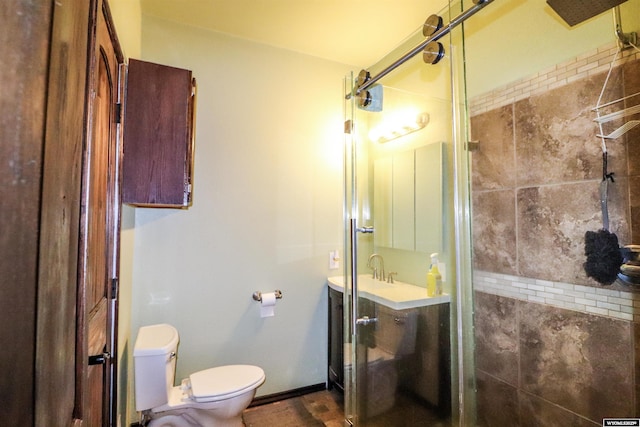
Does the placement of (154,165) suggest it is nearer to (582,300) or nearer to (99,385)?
(99,385)

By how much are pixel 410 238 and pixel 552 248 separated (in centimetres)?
88

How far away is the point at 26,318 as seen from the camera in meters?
0.38

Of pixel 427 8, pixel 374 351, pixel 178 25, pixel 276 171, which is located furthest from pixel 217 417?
pixel 427 8

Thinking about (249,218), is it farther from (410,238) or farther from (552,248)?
(552,248)

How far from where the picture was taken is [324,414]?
220 cm

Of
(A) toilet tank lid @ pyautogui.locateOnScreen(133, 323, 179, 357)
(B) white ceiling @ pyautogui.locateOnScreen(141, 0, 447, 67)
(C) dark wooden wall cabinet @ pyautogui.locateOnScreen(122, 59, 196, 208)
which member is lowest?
(A) toilet tank lid @ pyautogui.locateOnScreen(133, 323, 179, 357)

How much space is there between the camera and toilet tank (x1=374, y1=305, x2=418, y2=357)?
184 centimetres

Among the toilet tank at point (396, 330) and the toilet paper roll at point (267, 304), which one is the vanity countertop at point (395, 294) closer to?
the toilet tank at point (396, 330)

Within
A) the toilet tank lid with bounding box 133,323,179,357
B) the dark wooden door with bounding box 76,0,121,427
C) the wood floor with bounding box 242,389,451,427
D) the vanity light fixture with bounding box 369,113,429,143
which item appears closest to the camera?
the dark wooden door with bounding box 76,0,121,427

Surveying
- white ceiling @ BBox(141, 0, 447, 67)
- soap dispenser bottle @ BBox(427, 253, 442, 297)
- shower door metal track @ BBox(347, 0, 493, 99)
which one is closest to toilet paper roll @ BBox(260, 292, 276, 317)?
soap dispenser bottle @ BBox(427, 253, 442, 297)

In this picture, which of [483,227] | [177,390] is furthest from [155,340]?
[483,227]

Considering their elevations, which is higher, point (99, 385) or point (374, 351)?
point (99, 385)

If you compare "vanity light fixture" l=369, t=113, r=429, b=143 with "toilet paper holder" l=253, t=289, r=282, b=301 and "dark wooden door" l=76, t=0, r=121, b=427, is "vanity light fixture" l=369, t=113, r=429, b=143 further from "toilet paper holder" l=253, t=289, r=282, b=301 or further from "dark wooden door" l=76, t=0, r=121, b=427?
"dark wooden door" l=76, t=0, r=121, b=427

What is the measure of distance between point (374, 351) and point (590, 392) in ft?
3.40
